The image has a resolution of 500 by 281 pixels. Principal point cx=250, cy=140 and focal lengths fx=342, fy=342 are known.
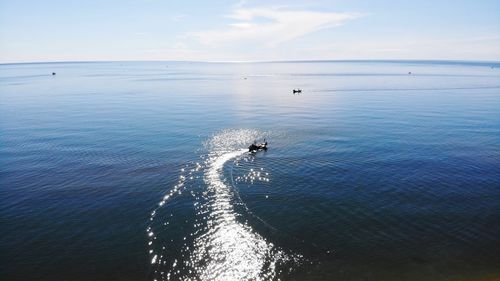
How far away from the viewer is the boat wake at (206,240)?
28.3m

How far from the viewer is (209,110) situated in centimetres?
10306

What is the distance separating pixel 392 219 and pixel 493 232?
9372mm

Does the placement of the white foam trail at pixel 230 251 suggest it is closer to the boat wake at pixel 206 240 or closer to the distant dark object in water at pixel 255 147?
the boat wake at pixel 206 240

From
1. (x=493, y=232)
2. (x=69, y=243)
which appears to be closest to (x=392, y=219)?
(x=493, y=232)

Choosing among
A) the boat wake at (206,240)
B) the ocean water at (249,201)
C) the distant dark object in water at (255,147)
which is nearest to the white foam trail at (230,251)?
the boat wake at (206,240)

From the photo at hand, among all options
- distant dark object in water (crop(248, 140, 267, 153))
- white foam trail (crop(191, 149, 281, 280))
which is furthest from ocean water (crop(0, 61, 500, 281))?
distant dark object in water (crop(248, 140, 267, 153))

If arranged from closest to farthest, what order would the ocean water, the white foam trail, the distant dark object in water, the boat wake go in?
the white foam trail
the boat wake
the ocean water
the distant dark object in water

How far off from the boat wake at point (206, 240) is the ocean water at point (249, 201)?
16 centimetres

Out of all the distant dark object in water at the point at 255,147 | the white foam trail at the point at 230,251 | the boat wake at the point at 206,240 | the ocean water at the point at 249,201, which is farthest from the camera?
the distant dark object in water at the point at 255,147

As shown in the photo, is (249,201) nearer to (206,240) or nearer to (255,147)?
(206,240)

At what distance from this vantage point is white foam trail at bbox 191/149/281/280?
2803 cm

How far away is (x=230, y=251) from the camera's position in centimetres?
3078

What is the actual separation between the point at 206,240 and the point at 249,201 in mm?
9246

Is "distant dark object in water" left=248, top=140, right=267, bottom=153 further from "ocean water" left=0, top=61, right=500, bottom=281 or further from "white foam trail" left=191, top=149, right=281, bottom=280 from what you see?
"white foam trail" left=191, top=149, right=281, bottom=280
